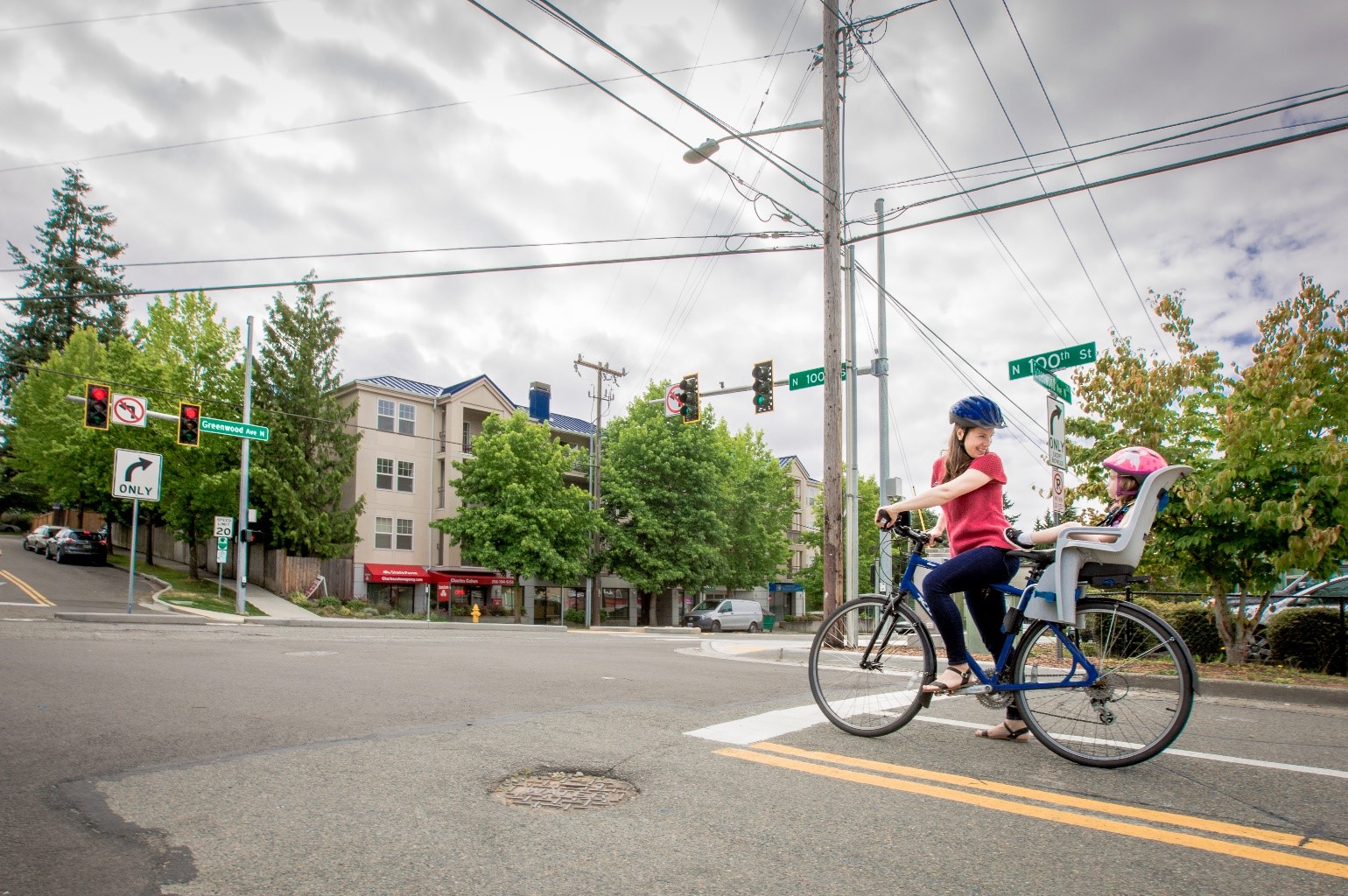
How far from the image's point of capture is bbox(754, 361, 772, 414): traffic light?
19438mm

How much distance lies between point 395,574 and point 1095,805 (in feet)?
132

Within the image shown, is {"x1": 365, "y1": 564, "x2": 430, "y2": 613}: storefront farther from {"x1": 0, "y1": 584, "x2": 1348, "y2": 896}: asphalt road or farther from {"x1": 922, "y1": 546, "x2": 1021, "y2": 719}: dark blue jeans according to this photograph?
{"x1": 922, "y1": 546, "x2": 1021, "y2": 719}: dark blue jeans

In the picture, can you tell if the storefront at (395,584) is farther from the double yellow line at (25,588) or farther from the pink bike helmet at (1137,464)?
the pink bike helmet at (1137,464)

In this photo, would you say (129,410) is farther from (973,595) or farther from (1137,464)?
(1137,464)

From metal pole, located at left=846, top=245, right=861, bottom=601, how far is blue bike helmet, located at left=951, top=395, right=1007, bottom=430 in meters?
11.2

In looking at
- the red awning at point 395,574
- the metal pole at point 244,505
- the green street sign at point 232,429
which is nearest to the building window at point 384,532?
the red awning at point 395,574

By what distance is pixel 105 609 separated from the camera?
23.6 metres

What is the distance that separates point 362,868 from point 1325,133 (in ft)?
39.0

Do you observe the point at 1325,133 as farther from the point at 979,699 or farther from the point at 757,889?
the point at 757,889

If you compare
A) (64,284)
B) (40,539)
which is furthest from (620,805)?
(64,284)

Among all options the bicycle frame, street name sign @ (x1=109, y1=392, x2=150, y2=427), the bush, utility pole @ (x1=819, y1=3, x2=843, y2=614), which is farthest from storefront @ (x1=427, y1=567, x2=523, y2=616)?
the bicycle frame

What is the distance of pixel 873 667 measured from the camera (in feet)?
15.5

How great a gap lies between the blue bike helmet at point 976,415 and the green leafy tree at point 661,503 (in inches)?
1509

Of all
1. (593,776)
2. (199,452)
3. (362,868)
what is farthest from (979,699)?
(199,452)
